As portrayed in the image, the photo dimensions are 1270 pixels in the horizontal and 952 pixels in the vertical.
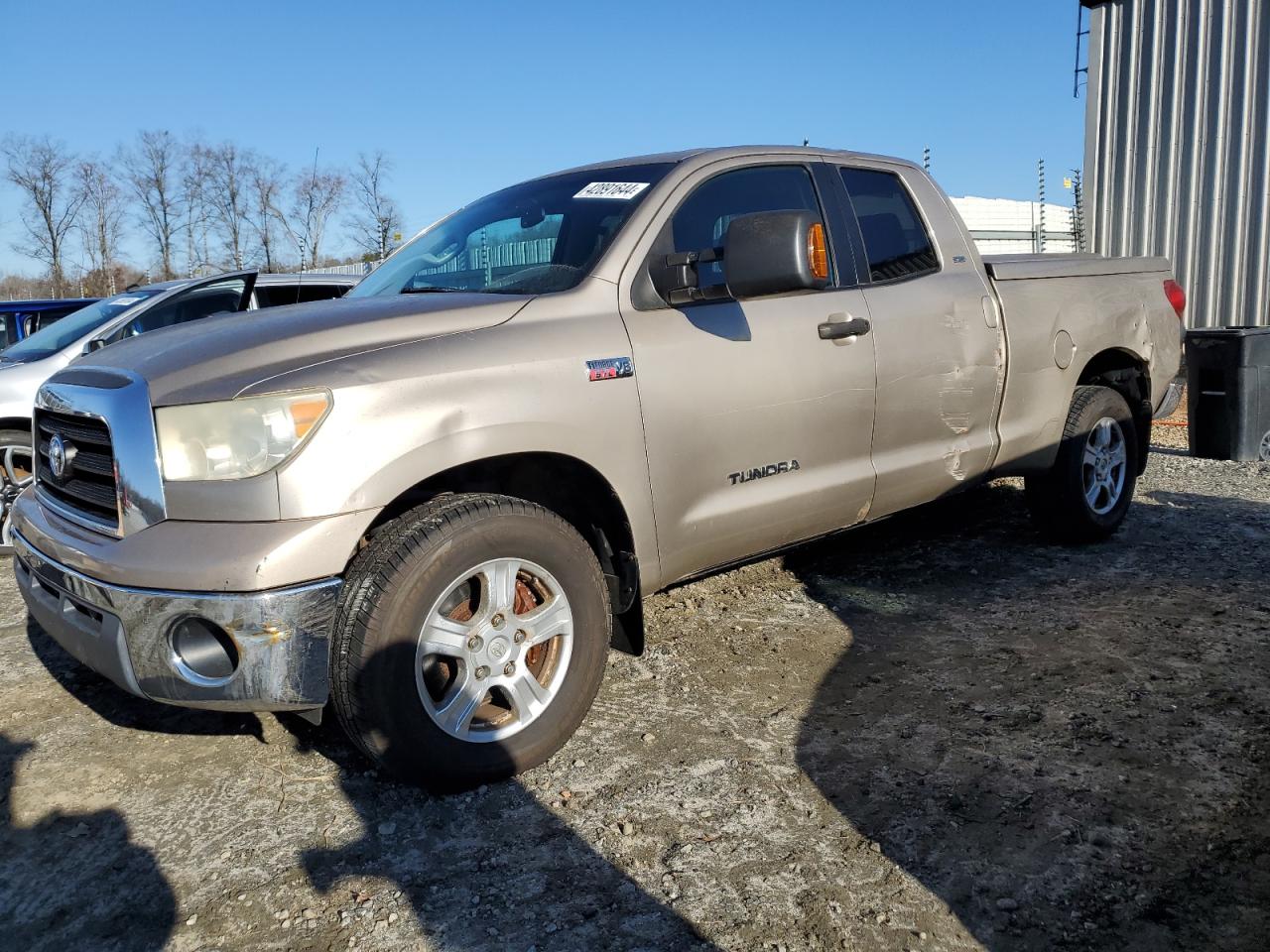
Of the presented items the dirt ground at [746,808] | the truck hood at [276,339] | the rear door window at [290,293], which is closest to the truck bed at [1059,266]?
the dirt ground at [746,808]

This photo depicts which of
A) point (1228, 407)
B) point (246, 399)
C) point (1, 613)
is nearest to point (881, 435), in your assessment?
point (246, 399)

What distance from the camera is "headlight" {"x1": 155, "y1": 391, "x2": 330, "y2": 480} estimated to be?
2.65m

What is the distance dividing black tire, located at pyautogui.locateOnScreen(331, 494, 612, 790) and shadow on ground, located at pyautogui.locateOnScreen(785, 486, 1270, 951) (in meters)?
0.90

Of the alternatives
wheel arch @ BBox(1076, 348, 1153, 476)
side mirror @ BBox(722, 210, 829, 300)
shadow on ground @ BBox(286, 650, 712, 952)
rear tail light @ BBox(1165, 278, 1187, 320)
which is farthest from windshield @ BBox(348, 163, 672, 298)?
rear tail light @ BBox(1165, 278, 1187, 320)

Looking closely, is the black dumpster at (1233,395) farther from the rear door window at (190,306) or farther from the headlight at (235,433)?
the rear door window at (190,306)

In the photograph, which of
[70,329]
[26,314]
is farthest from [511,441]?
[26,314]

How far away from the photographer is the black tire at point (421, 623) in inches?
106

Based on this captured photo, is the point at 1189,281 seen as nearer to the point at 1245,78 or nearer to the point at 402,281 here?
the point at 1245,78

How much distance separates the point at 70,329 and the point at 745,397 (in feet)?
17.6

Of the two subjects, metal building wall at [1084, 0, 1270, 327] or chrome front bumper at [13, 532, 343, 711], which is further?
metal building wall at [1084, 0, 1270, 327]

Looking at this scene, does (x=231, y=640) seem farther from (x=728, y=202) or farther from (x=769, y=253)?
(x=728, y=202)

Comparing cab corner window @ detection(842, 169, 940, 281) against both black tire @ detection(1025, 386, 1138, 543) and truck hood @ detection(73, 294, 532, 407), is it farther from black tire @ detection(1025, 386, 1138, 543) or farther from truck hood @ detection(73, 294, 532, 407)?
truck hood @ detection(73, 294, 532, 407)

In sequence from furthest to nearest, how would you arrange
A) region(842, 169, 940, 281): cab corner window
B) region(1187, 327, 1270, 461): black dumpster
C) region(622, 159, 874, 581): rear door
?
1. region(1187, 327, 1270, 461): black dumpster
2. region(842, 169, 940, 281): cab corner window
3. region(622, 159, 874, 581): rear door

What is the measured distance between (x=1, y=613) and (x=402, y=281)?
9.03ft
